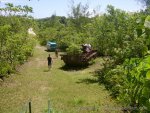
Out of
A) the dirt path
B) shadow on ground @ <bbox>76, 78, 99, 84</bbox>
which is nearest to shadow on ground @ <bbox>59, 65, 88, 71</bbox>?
the dirt path

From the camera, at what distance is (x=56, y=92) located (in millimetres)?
19969

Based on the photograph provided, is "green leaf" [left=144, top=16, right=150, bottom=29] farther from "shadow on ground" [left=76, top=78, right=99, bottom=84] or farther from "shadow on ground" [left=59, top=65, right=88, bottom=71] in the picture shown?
"shadow on ground" [left=59, top=65, right=88, bottom=71]

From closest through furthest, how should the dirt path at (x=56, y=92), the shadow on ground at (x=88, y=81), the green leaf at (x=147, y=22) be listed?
the green leaf at (x=147, y=22), the dirt path at (x=56, y=92), the shadow on ground at (x=88, y=81)

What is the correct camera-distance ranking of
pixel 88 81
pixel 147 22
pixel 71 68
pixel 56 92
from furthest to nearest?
1. pixel 71 68
2. pixel 88 81
3. pixel 56 92
4. pixel 147 22

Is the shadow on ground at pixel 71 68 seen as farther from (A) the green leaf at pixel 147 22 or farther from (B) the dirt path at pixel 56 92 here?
(A) the green leaf at pixel 147 22

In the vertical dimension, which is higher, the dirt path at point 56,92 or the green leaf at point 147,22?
the green leaf at point 147,22

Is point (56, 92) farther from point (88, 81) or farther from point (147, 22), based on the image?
point (147, 22)

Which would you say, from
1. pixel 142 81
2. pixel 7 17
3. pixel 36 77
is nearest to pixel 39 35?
pixel 7 17

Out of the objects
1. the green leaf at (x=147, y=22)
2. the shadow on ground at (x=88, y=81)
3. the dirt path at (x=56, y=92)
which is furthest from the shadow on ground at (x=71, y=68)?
the green leaf at (x=147, y=22)

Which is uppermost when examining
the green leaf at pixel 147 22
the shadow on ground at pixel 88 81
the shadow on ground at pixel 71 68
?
the green leaf at pixel 147 22

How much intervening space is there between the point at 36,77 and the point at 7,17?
1007 centimetres

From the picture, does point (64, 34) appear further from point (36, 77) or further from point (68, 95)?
point (68, 95)

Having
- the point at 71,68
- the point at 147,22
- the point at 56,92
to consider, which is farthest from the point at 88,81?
the point at 147,22

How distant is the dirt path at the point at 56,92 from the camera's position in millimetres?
15859
